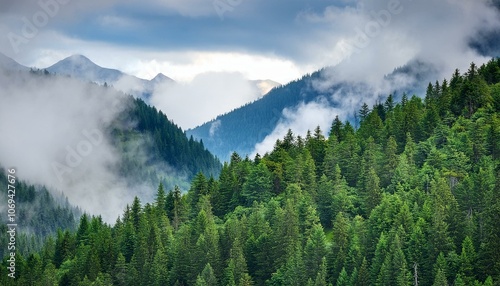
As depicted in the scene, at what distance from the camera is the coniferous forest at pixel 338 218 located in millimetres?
103688

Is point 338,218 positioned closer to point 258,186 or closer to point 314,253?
point 314,253

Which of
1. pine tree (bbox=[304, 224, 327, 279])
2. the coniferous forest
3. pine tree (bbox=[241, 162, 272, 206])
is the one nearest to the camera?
the coniferous forest

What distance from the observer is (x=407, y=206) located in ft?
365

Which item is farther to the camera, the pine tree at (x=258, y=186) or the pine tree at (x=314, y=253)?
the pine tree at (x=258, y=186)

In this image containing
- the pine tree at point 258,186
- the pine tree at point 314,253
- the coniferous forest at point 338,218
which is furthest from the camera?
the pine tree at point 258,186

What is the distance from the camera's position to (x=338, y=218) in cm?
11588

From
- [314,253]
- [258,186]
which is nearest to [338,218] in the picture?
[314,253]

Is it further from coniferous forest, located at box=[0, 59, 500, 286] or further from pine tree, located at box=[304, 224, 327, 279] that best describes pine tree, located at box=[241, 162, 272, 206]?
pine tree, located at box=[304, 224, 327, 279]

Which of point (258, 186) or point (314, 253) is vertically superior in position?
point (258, 186)

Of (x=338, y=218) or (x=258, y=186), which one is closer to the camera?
(x=338, y=218)

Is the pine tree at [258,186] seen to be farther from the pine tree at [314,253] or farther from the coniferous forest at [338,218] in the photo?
the pine tree at [314,253]

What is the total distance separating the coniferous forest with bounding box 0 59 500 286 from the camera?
340ft

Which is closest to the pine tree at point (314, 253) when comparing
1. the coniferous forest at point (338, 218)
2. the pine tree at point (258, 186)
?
the coniferous forest at point (338, 218)

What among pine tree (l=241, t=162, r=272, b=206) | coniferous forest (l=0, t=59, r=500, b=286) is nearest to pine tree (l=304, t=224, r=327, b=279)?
coniferous forest (l=0, t=59, r=500, b=286)
